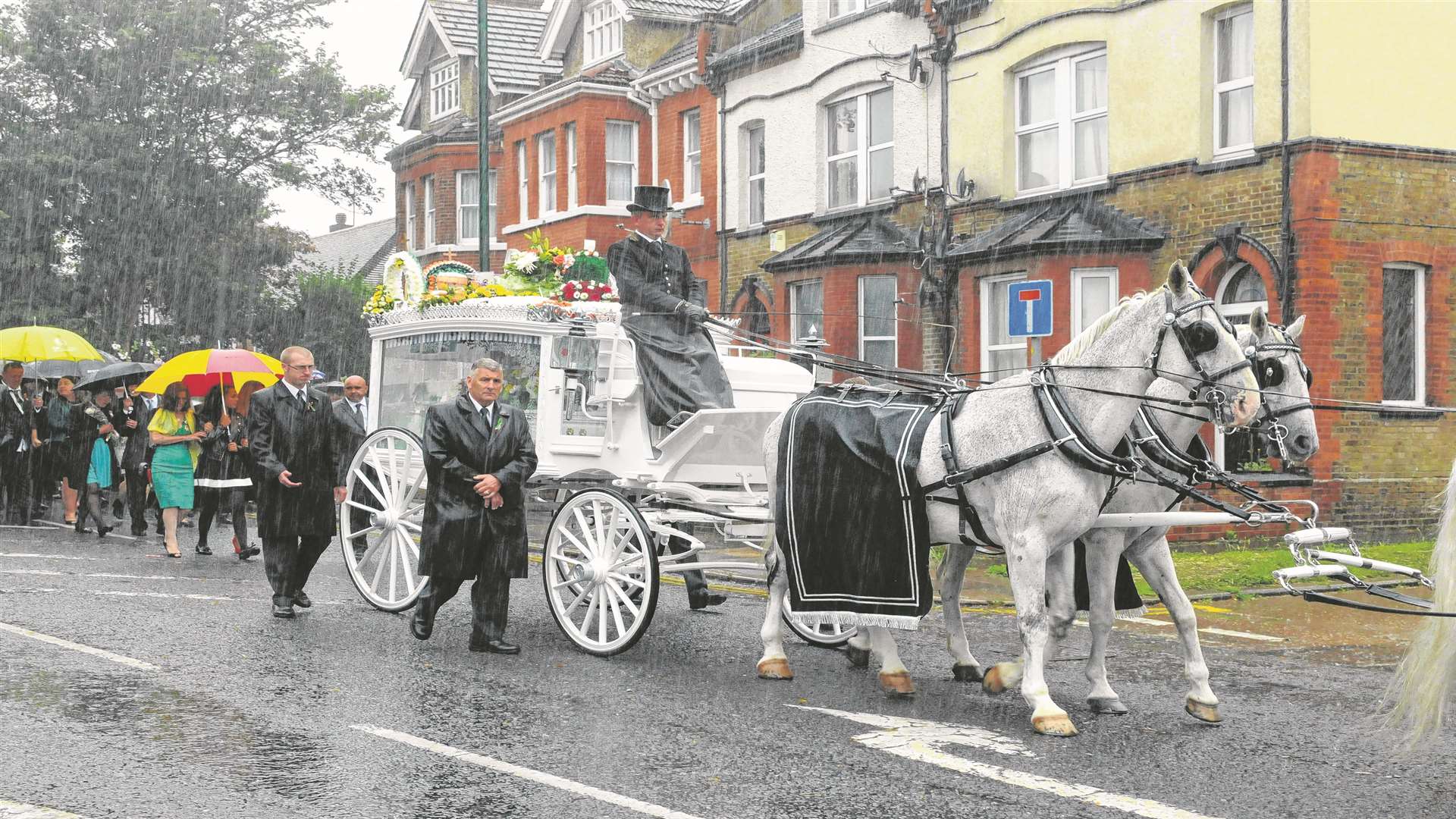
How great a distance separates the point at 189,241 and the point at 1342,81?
25.4 meters

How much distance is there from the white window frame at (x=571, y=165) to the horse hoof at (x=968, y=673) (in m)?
24.0

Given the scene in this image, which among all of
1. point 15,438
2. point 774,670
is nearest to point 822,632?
point 774,670

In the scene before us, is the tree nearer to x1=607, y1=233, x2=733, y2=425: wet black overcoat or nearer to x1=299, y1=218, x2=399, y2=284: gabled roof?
x1=299, y1=218, x2=399, y2=284: gabled roof

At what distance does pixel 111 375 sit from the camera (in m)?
18.4

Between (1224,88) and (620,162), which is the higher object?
(620,162)

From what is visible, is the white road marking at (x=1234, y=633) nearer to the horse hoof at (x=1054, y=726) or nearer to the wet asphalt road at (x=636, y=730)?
the wet asphalt road at (x=636, y=730)

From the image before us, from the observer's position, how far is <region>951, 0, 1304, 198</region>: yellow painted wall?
1686cm

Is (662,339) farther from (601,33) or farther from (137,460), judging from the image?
(601,33)

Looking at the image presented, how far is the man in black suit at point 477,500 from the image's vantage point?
9102 mm

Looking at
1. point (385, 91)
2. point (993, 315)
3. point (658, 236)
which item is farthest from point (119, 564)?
point (385, 91)

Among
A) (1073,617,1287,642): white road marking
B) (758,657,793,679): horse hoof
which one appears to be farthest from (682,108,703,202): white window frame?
(758,657,793,679): horse hoof

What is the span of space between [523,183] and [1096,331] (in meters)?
27.3

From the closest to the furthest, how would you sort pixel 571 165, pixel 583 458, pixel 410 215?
pixel 583 458
pixel 571 165
pixel 410 215

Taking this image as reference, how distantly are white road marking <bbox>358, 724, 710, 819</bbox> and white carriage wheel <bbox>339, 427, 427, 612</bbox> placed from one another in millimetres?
3602
